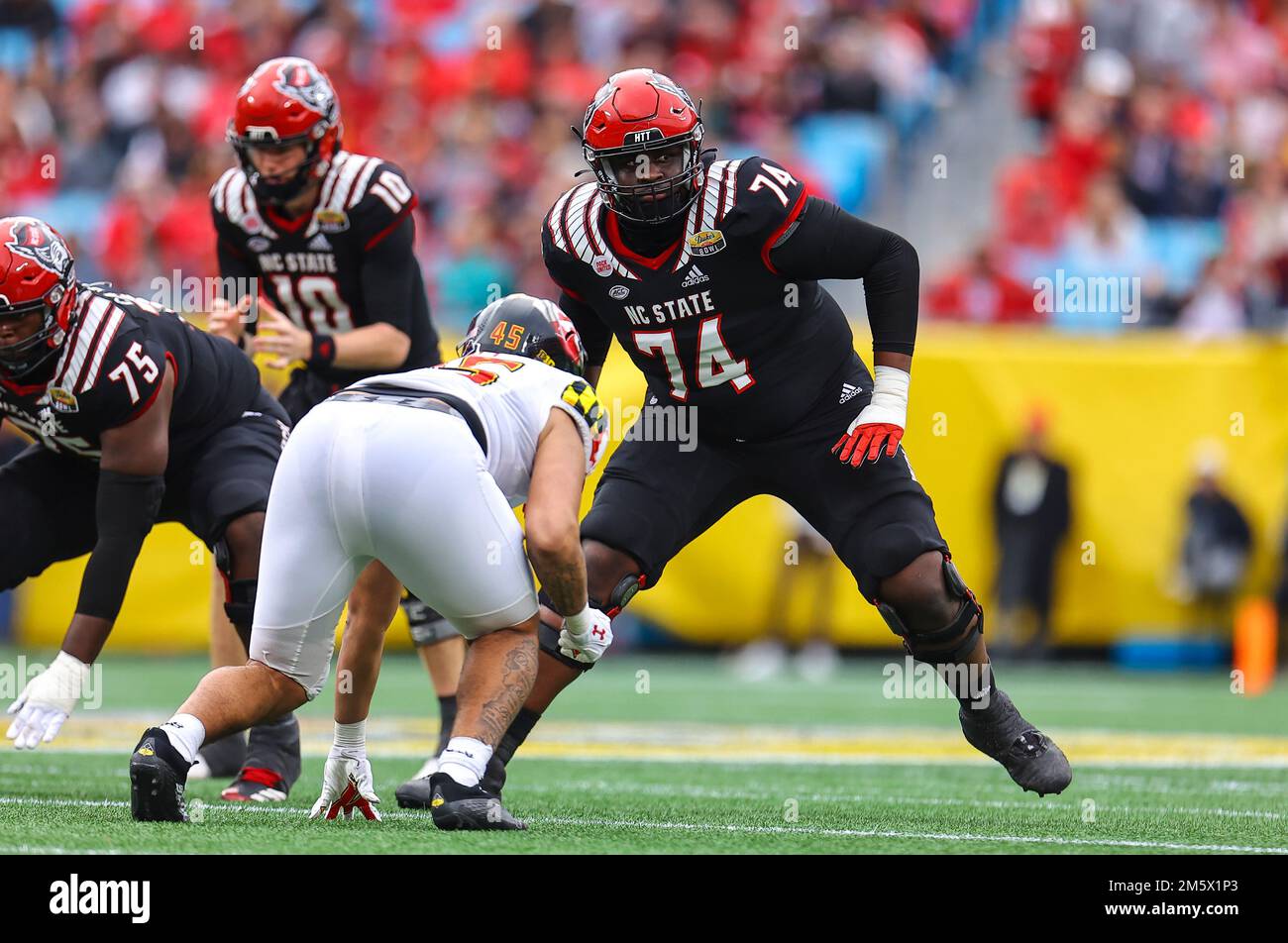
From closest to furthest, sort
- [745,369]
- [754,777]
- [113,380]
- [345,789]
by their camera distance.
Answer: [345,789] < [113,380] < [745,369] < [754,777]

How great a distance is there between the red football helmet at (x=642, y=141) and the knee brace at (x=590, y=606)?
39.4 inches

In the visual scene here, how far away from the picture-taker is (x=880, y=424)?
17.4 feet

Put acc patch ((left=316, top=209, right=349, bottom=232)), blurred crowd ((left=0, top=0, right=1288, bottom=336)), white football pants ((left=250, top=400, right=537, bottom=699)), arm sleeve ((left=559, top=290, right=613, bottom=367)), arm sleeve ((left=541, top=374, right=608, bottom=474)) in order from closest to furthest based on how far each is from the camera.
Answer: white football pants ((left=250, top=400, right=537, bottom=699)) < arm sleeve ((left=541, top=374, right=608, bottom=474)) < arm sleeve ((left=559, top=290, right=613, bottom=367)) < acc patch ((left=316, top=209, right=349, bottom=232)) < blurred crowd ((left=0, top=0, right=1288, bottom=336))

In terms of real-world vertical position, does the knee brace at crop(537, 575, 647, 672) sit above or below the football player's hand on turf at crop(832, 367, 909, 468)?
below

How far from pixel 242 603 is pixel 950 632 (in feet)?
6.72

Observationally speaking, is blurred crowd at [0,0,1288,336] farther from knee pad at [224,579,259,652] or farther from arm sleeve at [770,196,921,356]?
arm sleeve at [770,196,921,356]

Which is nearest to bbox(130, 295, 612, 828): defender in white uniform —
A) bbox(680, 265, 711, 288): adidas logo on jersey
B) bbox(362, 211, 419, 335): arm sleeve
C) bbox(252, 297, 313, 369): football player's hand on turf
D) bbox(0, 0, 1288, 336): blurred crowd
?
bbox(680, 265, 711, 288): adidas logo on jersey

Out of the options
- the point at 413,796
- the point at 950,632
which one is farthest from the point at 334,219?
the point at 950,632

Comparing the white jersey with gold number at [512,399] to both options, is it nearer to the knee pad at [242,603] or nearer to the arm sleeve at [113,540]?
the arm sleeve at [113,540]

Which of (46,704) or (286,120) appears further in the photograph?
Answer: (286,120)

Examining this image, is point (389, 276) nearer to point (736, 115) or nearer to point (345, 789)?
point (345, 789)

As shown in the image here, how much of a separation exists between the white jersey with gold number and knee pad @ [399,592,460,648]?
173 cm

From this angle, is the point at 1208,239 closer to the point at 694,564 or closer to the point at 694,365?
the point at 694,564

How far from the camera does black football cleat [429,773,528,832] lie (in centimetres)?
450
